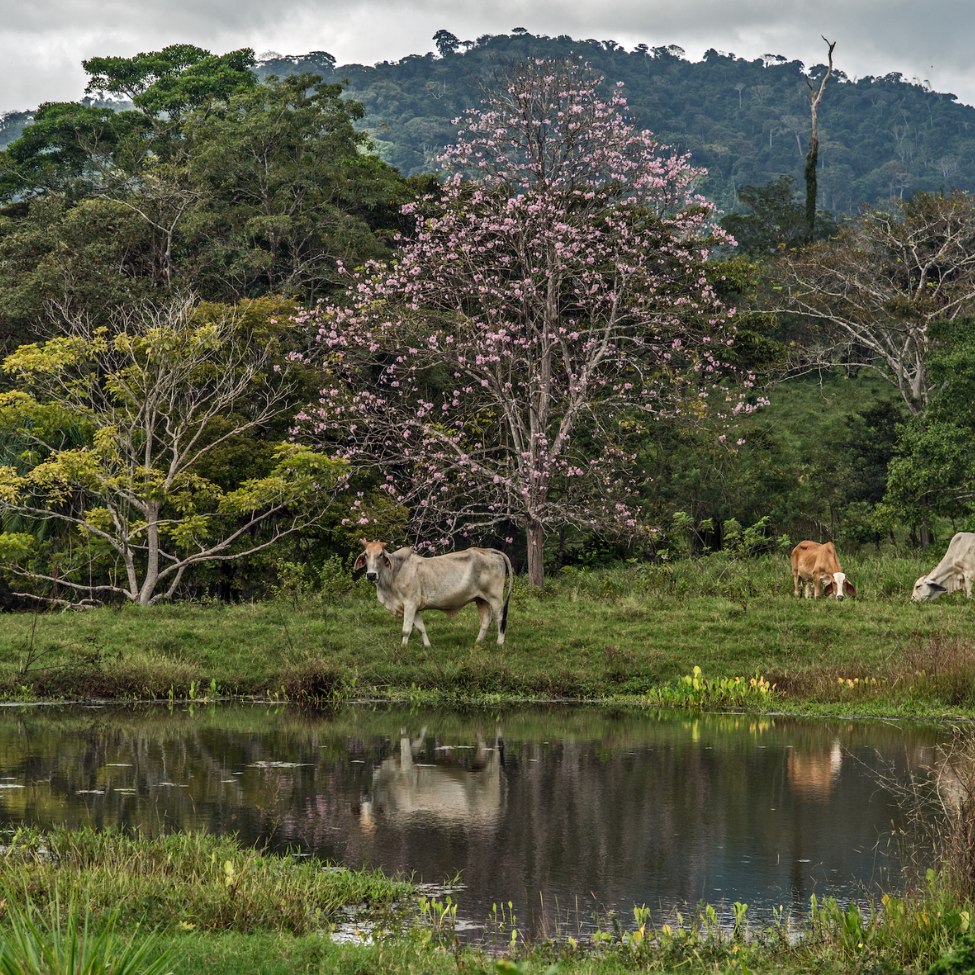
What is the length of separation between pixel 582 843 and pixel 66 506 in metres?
21.8

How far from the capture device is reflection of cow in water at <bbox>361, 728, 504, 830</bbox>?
37.2 ft

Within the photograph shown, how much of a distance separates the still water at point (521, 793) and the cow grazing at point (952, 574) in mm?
8021

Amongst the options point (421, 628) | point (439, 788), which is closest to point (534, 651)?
point (421, 628)

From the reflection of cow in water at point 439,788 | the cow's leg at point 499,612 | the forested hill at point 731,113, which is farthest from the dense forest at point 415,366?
the forested hill at point 731,113

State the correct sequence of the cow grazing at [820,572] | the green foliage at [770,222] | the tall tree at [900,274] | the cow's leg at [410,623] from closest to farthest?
the cow's leg at [410,623] < the cow grazing at [820,572] < the tall tree at [900,274] < the green foliage at [770,222]

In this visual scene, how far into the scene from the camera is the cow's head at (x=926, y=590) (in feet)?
77.6

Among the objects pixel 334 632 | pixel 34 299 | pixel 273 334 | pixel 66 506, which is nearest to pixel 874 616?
pixel 334 632

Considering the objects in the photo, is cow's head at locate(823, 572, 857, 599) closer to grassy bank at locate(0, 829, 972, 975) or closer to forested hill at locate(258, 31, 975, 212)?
grassy bank at locate(0, 829, 972, 975)

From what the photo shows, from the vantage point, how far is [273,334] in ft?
94.6

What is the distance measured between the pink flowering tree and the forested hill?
279ft

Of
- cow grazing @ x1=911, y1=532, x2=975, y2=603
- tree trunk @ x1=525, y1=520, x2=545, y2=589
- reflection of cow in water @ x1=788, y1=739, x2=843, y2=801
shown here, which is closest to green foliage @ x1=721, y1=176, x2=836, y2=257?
tree trunk @ x1=525, y1=520, x2=545, y2=589

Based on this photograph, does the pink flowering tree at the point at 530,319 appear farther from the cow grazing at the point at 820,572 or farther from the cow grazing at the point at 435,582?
the cow grazing at the point at 435,582

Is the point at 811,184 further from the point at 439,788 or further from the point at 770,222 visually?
the point at 439,788

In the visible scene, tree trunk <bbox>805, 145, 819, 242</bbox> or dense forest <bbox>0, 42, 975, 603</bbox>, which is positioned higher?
tree trunk <bbox>805, 145, 819, 242</bbox>
